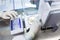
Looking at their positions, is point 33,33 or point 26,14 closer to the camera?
point 33,33

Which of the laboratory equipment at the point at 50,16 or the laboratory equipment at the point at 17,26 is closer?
the laboratory equipment at the point at 50,16

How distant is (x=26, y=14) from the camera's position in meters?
1.59

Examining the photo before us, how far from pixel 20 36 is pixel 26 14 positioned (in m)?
0.39

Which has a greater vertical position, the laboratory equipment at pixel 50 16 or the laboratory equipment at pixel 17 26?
the laboratory equipment at pixel 50 16

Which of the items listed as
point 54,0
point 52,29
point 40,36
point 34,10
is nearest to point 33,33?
point 40,36

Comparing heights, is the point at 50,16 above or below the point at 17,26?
above

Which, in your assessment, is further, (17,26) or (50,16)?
(17,26)

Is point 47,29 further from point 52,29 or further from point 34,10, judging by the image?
point 34,10

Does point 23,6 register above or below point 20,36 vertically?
above

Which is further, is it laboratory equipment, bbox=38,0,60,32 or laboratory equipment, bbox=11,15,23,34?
laboratory equipment, bbox=11,15,23,34

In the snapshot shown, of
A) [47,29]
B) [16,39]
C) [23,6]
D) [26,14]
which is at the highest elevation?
[23,6]

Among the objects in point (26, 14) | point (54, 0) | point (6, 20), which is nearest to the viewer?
point (6, 20)

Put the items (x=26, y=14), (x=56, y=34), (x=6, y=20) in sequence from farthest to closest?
(x=26, y=14) < (x=56, y=34) < (x=6, y=20)

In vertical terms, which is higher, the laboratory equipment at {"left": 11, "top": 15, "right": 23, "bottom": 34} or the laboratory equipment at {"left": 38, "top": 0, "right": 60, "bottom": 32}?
the laboratory equipment at {"left": 38, "top": 0, "right": 60, "bottom": 32}
